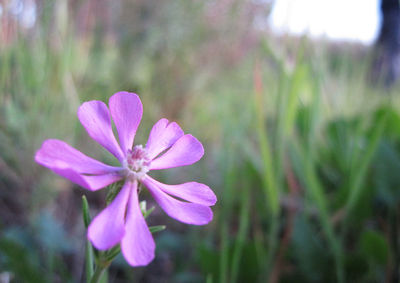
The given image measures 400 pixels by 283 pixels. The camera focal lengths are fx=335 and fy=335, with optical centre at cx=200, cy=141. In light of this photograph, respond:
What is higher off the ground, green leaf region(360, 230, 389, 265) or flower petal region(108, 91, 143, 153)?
flower petal region(108, 91, 143, 153)

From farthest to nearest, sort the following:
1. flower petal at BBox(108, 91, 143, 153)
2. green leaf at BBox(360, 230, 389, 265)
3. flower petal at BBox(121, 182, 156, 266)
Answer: green leaf at BBox(360, 230, 389, 265) → flower petal at BBox(108, 91, 143, 153) → flower petal at BBox(121, 182, 156, 266)

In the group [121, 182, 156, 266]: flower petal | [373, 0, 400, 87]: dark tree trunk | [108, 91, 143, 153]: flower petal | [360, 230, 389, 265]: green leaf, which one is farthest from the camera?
[373, 0, 400, 87]: dark tree trunk

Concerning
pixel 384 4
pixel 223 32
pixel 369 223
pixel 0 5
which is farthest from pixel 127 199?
pixel 384 4

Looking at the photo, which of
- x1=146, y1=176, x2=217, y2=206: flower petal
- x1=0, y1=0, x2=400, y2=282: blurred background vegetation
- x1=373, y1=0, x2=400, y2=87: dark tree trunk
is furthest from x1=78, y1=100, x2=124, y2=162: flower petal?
x1=373, y1=0, x2=400, y2=87: dark tree trunk

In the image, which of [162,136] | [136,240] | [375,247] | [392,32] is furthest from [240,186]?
[392,32]

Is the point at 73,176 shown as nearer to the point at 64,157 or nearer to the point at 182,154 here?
the point at 64,157

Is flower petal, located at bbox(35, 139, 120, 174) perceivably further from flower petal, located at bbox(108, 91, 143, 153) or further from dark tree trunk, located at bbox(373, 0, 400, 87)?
dark tree trunk, located at bbox(373, 0, 400, 87)

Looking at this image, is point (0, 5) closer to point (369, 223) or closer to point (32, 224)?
point (32, 224)
